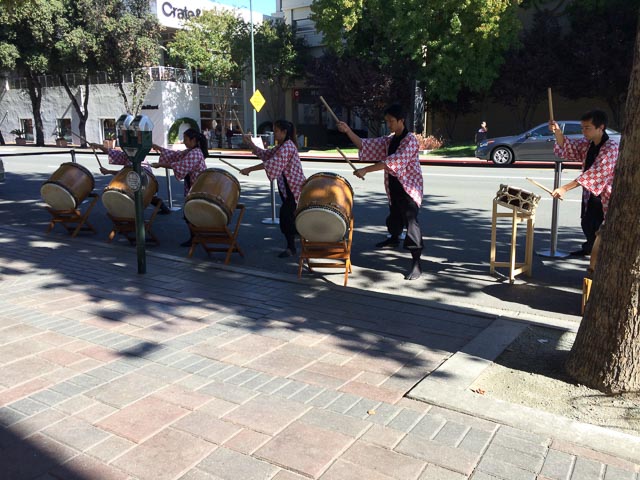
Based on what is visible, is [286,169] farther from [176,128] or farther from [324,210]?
[176,128]

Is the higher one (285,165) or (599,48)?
(599,48)

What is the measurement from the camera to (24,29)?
33.5 meters

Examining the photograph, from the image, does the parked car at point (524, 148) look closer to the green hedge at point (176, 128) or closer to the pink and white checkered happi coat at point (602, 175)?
the pink and white checkered happi coat at point (602, 175)

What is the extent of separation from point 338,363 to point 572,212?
730cm

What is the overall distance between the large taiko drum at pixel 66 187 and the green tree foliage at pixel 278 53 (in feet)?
90.5

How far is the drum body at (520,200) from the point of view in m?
5.99

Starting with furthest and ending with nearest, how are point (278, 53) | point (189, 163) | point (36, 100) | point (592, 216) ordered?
point (36, 100)
point (278, 53)
point (189, 163)
point (592, 216)

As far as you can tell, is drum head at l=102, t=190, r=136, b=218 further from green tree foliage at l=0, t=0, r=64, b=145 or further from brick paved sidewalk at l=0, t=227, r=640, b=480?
green tree foliage at l=0, t=0, r=64, b=145

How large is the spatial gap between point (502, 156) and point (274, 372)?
18221 millimetres

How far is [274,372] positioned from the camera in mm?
4129

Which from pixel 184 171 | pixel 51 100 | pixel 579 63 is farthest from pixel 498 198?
pixel 51 100

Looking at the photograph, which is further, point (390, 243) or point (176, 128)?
point (176, 128)

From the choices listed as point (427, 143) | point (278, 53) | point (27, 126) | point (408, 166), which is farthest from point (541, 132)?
point (27, 126)

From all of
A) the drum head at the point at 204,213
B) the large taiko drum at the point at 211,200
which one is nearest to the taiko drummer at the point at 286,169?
the large taiko drum at the point at 211,200
